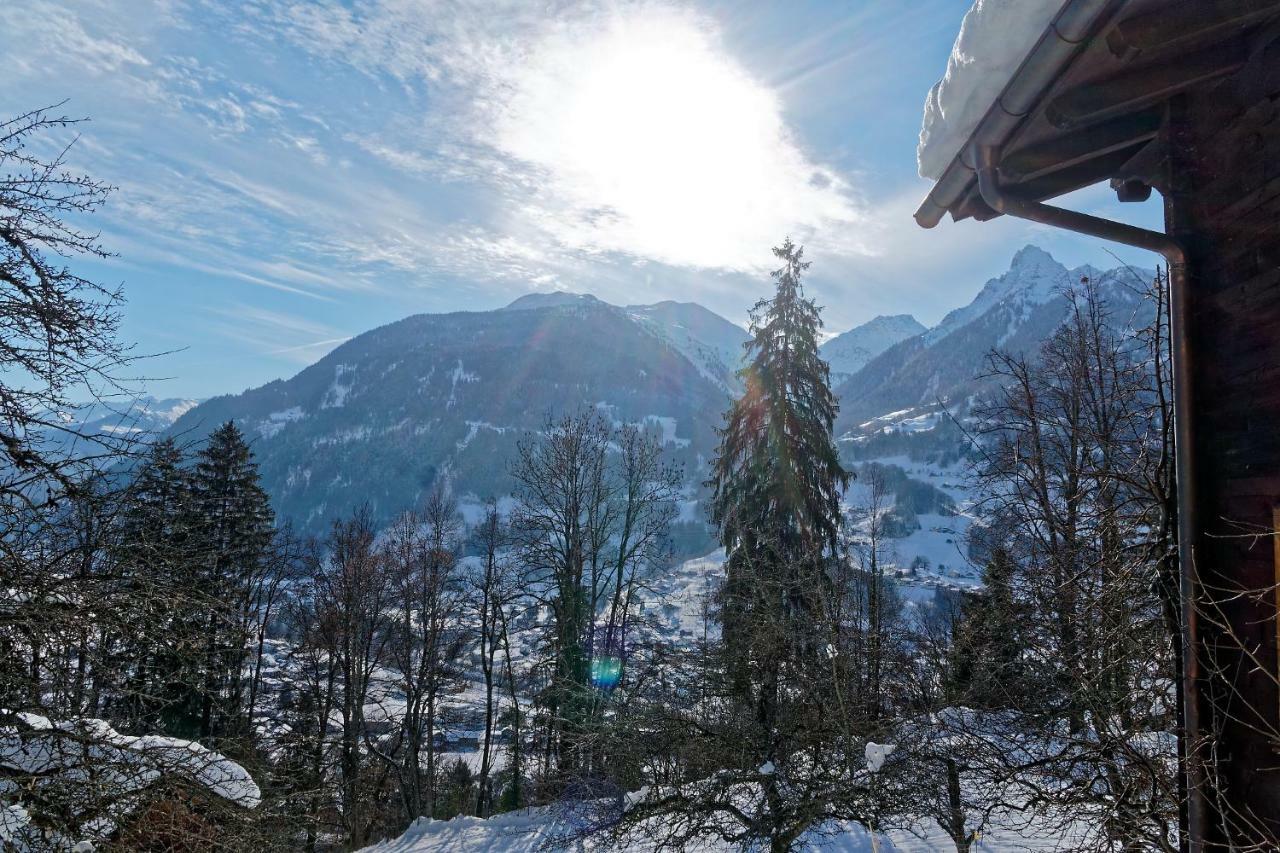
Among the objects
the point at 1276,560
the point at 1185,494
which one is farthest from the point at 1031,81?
the point at 1276,560

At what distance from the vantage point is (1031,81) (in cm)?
319

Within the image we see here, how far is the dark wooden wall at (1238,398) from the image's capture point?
302 centimetres

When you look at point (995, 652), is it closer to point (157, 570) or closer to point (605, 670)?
point (157, 570)

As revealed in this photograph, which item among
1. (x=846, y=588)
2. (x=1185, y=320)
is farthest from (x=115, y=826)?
(x=846, y=588)

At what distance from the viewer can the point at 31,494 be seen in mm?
6227

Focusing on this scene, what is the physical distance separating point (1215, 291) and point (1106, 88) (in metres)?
1.11

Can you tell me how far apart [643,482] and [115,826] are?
691 inches

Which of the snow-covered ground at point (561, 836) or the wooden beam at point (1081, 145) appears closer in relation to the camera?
the wooden beam at point (1081, 145)

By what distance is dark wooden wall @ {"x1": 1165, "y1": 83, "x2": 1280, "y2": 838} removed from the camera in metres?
3.02

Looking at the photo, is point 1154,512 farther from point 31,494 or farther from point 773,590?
point 773,590

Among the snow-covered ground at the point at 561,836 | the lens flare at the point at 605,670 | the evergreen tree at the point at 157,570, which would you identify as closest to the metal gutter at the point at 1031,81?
the snow-covered ground at the point at 561,836

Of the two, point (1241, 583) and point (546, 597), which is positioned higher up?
Result: point (1241, 583)

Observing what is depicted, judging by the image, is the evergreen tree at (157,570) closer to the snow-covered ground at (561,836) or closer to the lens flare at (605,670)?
the snow-covered ground at (561,836)

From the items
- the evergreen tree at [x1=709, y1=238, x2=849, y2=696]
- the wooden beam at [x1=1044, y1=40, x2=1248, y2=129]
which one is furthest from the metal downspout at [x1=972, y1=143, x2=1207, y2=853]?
the evergreen tree at [x1=709, y1=238, x2=849, y2=696]
